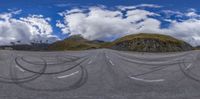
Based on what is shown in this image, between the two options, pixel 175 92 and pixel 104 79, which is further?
pixel 104 79

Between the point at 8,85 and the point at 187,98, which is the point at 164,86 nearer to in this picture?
the point at 187,98

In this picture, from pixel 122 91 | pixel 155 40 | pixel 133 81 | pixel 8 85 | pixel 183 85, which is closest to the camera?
pixel 122 91

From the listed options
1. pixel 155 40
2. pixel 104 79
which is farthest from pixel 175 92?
pixel 155 40

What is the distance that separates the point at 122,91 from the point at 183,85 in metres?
2.86

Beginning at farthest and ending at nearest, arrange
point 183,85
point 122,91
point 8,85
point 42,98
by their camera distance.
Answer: point 183,85
point 8,85
point 122,91
point 42,98

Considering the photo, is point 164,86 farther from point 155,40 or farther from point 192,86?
point 155,40

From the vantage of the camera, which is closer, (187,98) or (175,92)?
(187,98)

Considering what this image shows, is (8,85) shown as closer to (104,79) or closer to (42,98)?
(42,98)

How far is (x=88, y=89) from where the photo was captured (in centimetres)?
1128

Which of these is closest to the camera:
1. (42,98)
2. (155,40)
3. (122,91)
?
(42,98)

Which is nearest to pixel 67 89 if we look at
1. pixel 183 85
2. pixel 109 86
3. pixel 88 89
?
pixel 88 89

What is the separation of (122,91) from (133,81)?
8.72 feet

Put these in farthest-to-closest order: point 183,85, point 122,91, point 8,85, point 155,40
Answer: point 155,40 → point 183,85 → point 8,85 → point 122,91

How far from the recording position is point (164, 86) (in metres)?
12.4
